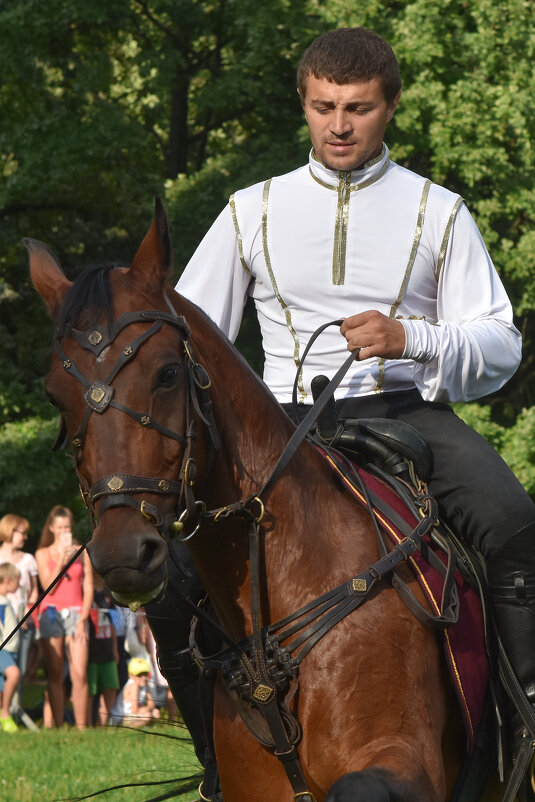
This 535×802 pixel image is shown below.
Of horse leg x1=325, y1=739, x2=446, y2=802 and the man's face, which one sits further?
the man's face

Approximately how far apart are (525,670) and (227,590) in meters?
Result: 1.14

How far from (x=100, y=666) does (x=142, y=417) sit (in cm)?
989

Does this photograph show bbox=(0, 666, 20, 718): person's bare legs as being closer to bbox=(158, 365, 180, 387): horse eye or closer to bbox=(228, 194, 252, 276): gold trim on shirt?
bbox=(228, 194, 252, 276): gold trim on shirt

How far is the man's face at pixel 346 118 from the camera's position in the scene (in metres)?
4.55

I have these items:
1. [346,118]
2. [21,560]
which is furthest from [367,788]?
[21,560]

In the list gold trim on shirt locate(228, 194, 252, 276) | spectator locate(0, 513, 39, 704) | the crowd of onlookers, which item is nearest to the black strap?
gold trim on shirt locate(228, 194, 252, 276)

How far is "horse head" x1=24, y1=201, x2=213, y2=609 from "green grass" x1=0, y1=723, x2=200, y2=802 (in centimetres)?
421

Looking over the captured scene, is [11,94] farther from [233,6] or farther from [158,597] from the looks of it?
[158,597]

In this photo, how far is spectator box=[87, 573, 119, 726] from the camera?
41.4ft

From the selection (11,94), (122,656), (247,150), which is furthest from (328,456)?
(11,94)

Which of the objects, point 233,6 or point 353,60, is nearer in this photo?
point 353,60

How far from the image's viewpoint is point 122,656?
13.8 meters

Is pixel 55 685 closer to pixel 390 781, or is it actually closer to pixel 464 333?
pixel 464 333

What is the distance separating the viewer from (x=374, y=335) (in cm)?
402
